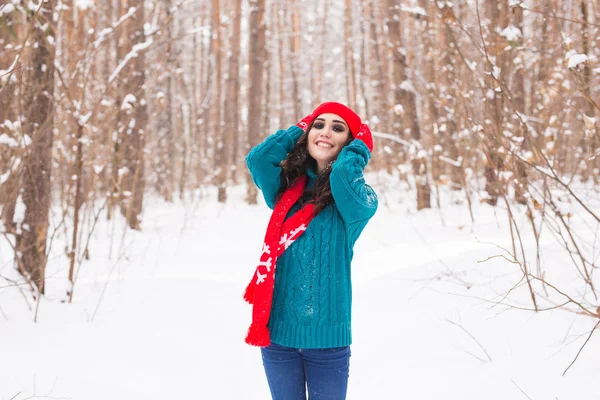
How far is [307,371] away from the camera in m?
1.80

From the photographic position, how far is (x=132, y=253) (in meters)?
6.25

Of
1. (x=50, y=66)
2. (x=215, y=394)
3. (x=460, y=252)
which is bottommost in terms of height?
(x=215, y=394)

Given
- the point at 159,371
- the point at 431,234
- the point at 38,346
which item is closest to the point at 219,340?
the point at 159,371

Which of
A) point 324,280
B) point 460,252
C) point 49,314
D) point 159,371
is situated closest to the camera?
point 324,280

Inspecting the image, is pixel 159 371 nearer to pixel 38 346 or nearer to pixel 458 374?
pixel 38 346

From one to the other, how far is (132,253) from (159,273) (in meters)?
1.17

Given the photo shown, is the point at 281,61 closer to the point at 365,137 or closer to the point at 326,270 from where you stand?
the point at 365,137

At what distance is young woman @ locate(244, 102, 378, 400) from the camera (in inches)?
68.8

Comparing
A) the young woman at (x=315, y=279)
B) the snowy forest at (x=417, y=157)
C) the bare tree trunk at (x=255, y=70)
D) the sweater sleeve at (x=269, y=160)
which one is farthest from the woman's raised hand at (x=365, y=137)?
the bare tree trunk at (x=255, y=70)

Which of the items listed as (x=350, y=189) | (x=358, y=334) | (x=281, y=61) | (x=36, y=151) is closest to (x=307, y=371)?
(x=350, y=189)

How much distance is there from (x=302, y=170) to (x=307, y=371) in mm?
788

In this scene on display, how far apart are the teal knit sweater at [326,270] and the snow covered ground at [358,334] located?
110 cm

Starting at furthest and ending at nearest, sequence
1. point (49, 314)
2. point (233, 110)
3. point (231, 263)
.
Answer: point (233, 110)
point (231, 263)
point (49, 314)

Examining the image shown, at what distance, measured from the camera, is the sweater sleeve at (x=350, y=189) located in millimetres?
1731
